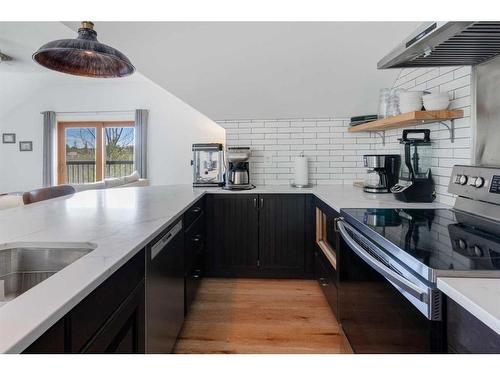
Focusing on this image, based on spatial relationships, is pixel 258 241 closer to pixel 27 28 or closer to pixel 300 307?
pixel 300 307

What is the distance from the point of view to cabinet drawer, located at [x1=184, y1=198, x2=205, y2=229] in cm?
196

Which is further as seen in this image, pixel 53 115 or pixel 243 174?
pixel 53 115

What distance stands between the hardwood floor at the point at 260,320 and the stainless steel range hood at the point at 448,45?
156 cm

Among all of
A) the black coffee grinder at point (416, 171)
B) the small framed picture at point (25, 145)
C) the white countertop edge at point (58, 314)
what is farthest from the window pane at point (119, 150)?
the white countertop edge at point (58, 314)

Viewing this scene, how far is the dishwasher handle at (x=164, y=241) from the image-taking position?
49.5 inches

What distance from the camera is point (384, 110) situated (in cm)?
230

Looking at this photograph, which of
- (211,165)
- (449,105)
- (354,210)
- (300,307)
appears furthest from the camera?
(211,165)

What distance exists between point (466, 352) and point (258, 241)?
204 cm

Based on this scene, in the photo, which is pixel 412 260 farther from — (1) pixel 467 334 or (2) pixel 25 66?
(2) pixel 25 66

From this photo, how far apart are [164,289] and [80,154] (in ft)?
17.9

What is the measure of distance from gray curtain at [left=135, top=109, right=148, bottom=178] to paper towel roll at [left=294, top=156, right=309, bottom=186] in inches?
135

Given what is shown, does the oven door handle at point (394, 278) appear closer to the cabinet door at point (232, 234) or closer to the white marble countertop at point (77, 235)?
the white marble countertop at point (77, 235)

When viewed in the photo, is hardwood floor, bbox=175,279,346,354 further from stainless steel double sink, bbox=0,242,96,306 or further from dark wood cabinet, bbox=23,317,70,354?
dark wood cabinet, bbox=23,317,70,354
